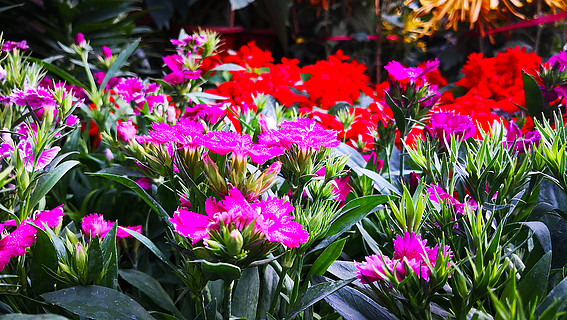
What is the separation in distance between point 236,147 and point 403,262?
141mm

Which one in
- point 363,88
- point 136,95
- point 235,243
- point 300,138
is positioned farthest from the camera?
point 363,88

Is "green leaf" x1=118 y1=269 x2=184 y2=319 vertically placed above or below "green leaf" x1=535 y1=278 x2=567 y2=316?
below

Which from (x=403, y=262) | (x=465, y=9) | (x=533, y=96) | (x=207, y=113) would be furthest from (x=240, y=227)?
(x=465, y=9)

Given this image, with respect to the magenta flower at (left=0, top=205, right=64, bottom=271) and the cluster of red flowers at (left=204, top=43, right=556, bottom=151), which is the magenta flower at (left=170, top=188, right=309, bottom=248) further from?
the cluster of red flowers at (left=204, top=43, right=556, bottom=151)

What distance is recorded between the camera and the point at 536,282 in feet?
1.12

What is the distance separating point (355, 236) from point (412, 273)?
0.82 feet

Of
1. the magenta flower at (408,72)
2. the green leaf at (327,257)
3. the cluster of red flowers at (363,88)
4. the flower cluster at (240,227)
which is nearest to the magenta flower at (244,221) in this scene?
the flower cluster at (240,227)

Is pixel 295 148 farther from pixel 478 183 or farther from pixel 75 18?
pixel 75 18

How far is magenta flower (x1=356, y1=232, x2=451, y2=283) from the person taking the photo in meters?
0.32

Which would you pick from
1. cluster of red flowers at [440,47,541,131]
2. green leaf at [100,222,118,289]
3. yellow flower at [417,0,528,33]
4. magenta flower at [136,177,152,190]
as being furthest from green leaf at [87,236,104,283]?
yellow flower at [417,0,528,33]

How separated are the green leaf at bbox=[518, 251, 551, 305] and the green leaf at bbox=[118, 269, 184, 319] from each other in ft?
1.01

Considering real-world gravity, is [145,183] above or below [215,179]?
below

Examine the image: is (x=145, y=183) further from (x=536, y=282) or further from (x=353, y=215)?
(x=536, y=282)

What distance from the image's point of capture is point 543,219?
49cm
